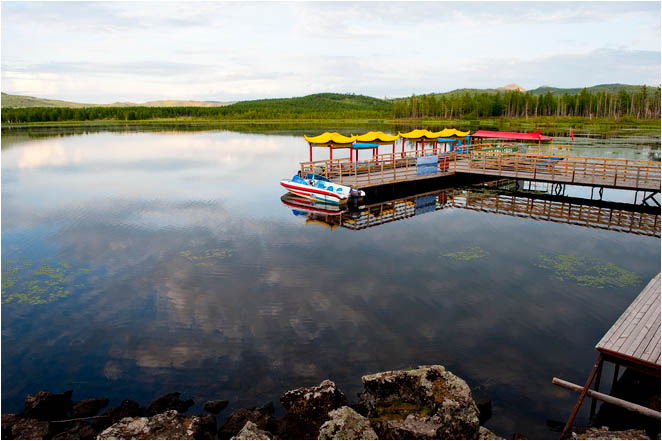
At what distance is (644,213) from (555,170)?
6384 mm

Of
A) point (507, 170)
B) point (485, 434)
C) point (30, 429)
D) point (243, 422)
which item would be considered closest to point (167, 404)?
point (243, 422)

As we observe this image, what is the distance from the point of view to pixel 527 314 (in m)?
13.3

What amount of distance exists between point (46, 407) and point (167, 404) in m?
2.53

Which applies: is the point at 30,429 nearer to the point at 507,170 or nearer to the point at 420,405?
the point at 420,405

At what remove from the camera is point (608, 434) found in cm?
803

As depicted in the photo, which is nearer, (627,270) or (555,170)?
(627,270)

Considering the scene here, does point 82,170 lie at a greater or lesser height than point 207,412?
greater

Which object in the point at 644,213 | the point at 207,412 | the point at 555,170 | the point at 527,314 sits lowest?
the point at 207,412

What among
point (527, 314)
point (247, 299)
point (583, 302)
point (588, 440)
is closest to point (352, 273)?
point (247, 299)

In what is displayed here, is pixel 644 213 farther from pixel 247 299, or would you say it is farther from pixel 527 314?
pixel 247 299

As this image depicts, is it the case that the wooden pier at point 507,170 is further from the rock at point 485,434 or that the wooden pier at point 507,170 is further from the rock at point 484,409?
the rock at point 485,434

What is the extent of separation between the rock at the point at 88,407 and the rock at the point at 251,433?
361 cm

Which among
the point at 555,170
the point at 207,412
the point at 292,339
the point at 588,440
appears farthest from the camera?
the point at 555,170

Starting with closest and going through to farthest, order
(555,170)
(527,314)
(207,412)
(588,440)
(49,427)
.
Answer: (588,440), (49,427), (207,412), (527,314), (555,170)
